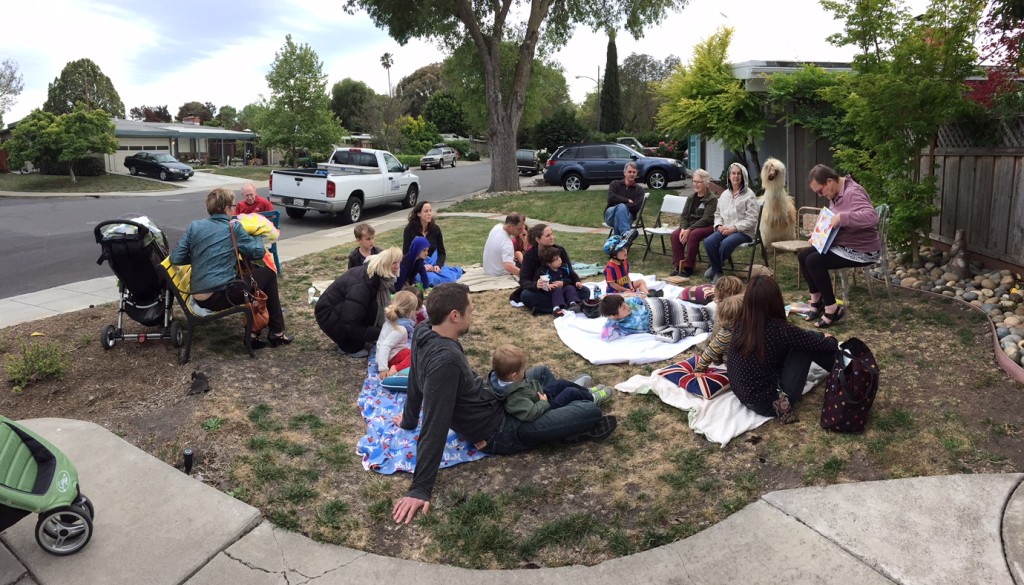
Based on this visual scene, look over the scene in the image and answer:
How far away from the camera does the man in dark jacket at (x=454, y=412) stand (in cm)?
365

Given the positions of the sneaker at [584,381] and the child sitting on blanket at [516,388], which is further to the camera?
the sneaker at [584,381]

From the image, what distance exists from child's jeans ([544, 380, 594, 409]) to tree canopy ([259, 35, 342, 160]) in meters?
38.5

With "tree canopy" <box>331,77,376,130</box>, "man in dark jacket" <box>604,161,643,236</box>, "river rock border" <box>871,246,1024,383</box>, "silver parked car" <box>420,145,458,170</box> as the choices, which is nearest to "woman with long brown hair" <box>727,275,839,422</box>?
"river rock border" <box>871,246,1024,383</box>

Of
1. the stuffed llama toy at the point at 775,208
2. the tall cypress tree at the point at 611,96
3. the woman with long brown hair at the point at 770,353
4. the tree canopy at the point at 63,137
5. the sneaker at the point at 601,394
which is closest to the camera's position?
the woman with long brown hair at the point at 770,353

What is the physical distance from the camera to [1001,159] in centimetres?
694

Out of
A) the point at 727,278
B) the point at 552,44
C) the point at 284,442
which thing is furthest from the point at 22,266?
the point at 552,44

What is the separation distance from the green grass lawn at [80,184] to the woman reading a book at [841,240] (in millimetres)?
29407

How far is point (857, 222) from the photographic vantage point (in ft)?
20.8

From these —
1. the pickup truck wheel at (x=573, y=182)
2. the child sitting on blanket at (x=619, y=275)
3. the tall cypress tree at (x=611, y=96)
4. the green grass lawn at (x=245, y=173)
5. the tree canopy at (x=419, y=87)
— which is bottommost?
the child sitting on blanket at (x=619, y=275)

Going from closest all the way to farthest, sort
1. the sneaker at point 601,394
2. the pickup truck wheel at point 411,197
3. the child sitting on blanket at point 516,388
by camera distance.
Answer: the child sitting on blanket at point 516,388 → the sneaker at point 601,394 → the pickup truck wheel at point 411,197

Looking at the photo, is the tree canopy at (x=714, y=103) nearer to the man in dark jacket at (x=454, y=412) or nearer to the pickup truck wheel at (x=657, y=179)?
the pickup truck wheel at (x=657, y=179)

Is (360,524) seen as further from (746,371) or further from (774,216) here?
(774,216)

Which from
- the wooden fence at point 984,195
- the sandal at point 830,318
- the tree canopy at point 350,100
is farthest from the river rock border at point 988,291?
the tree canopy at point 350,100

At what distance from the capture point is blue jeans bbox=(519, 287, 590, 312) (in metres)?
7.45
